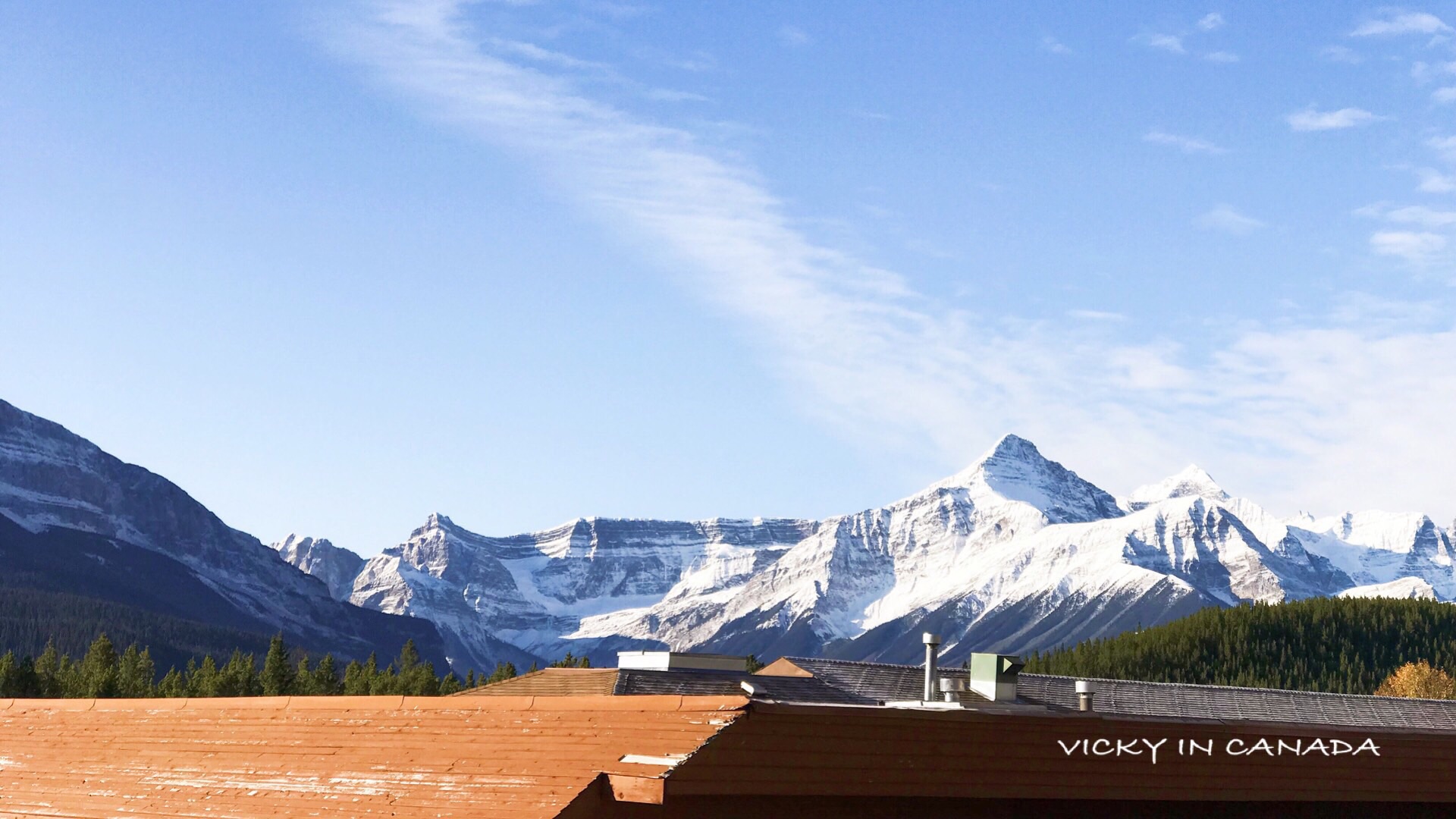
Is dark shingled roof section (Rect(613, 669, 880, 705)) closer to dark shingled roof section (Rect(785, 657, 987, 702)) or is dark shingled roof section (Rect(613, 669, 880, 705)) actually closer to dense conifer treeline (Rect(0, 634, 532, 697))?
dark shingled roof section (Rect(785, 657, 987, 702))

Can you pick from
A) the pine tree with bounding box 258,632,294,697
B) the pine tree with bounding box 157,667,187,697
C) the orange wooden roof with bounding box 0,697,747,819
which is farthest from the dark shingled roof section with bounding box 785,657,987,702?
the pine tree with bounding box 258,632,294,697

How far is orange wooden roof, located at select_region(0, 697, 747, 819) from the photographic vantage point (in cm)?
2886

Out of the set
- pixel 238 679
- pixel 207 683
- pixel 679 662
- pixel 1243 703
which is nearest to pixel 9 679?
pixel 207 683

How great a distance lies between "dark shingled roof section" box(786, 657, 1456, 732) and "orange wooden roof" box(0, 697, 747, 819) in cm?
3524

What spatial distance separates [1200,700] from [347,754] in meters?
47.7

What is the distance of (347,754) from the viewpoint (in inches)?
1286

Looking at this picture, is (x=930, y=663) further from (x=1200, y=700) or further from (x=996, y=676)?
(x=1200, y=700)

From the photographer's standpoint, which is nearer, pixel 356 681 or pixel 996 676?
pixel 996 676

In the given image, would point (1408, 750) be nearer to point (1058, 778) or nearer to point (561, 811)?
point (1058, 778)

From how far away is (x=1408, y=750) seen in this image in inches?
1356

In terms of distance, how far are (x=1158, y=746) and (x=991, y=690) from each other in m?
9.10

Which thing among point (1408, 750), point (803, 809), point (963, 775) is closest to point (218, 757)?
point (803, 809)

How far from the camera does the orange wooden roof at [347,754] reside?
28.9 m

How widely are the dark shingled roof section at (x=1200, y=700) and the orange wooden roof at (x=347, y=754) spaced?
116 ft
